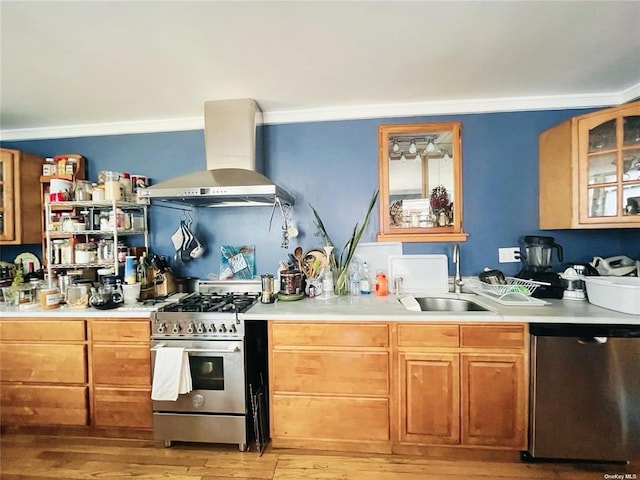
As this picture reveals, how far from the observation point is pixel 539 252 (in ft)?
6.68

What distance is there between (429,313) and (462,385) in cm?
45

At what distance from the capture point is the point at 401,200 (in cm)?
222

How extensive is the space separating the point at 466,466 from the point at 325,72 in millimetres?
2534

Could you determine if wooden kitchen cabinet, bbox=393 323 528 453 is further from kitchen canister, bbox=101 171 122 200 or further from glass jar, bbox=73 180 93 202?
glass jar, bbox=73 180 93 202

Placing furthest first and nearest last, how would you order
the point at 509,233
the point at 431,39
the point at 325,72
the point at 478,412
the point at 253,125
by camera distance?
the point at 509,233, the point at 253,125, the point at 325,72, the point at 478,412, the point at 431,39

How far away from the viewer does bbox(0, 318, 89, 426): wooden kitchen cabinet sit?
1829mm

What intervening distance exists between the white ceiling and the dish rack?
1.36 metres

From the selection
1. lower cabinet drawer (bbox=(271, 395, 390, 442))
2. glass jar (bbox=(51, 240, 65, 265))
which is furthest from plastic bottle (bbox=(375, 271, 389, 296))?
glass jar (bbox=(51, 240, 65, 265))

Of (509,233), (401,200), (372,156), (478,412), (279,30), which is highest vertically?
(279,30)

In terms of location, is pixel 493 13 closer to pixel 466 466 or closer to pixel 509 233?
pixel 509 233

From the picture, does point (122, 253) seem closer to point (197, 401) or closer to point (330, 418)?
point (197, 401)

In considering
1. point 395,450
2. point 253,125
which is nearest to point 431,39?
point 253,125

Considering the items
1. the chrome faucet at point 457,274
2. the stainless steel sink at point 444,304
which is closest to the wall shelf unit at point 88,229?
the stainless steel sink at point 444,304

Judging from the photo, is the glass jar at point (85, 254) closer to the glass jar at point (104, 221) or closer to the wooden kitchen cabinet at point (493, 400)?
the glass jar at point (104, 221)
